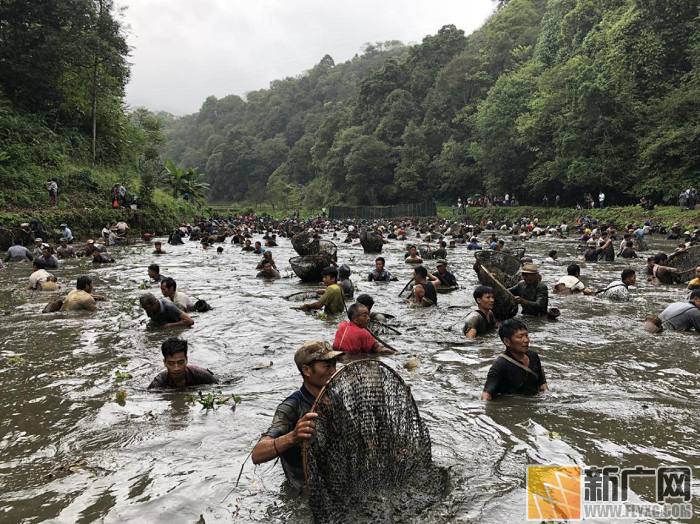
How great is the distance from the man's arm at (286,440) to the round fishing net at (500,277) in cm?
712

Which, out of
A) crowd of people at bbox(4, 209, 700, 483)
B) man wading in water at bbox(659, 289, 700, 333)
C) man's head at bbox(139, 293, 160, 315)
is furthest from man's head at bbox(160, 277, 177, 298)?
man wading in water at bbox(659, 289, 700, 333)

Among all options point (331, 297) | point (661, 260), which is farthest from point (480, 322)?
point (661, 260)

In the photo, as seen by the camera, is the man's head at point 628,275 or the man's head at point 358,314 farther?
the man's head at point 628,275

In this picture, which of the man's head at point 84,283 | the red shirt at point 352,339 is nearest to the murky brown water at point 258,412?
the man's head at point 84,283

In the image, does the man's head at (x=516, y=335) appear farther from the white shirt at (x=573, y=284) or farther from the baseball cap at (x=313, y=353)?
the white shirt at (x=573, y=284)

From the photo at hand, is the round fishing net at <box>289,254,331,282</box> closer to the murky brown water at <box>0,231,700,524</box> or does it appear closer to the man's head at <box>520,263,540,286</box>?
the murky brown water at <box>0,231,700,524</box>

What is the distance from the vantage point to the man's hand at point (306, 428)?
11.3ft

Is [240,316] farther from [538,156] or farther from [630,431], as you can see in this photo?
[538,156]

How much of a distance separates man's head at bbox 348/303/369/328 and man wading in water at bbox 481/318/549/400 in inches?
88.0

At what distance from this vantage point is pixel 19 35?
95.6 feet

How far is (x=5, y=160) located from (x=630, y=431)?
2990 cm

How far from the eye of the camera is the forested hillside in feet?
118

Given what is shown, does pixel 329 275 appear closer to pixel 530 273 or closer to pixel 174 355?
pixel 530 273

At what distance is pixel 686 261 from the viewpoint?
14477mm
